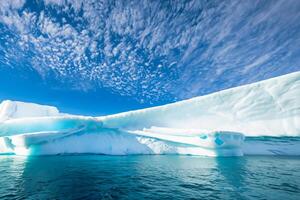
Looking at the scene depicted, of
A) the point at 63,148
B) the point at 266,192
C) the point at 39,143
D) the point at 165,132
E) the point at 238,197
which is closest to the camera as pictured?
the point at 238,197

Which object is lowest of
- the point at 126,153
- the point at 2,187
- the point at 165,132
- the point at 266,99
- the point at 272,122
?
the point at 2,187

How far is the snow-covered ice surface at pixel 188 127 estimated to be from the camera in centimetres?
1584

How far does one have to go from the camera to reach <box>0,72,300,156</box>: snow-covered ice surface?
15.8 meters

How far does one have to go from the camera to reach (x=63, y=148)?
1691 centimetres

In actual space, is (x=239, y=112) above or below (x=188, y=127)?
above

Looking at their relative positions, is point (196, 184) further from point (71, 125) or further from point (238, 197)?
point (71, 125)

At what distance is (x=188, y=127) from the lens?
19547 millimetres

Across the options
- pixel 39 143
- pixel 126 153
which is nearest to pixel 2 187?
pixel 39 143

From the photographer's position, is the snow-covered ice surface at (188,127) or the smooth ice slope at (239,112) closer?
the snow-covered ice surface at (188,127)

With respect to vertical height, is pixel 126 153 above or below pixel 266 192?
above

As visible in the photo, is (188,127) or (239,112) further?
(188,127)

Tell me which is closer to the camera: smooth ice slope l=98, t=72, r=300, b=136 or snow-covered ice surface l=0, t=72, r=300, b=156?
snow-covered ice surface l=0, t=72, r=300, b=156

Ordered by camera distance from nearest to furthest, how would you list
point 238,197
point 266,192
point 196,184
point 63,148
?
point 238,197
point 266,192
point 196,184
point 63,148

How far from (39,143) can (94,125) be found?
201 inches
